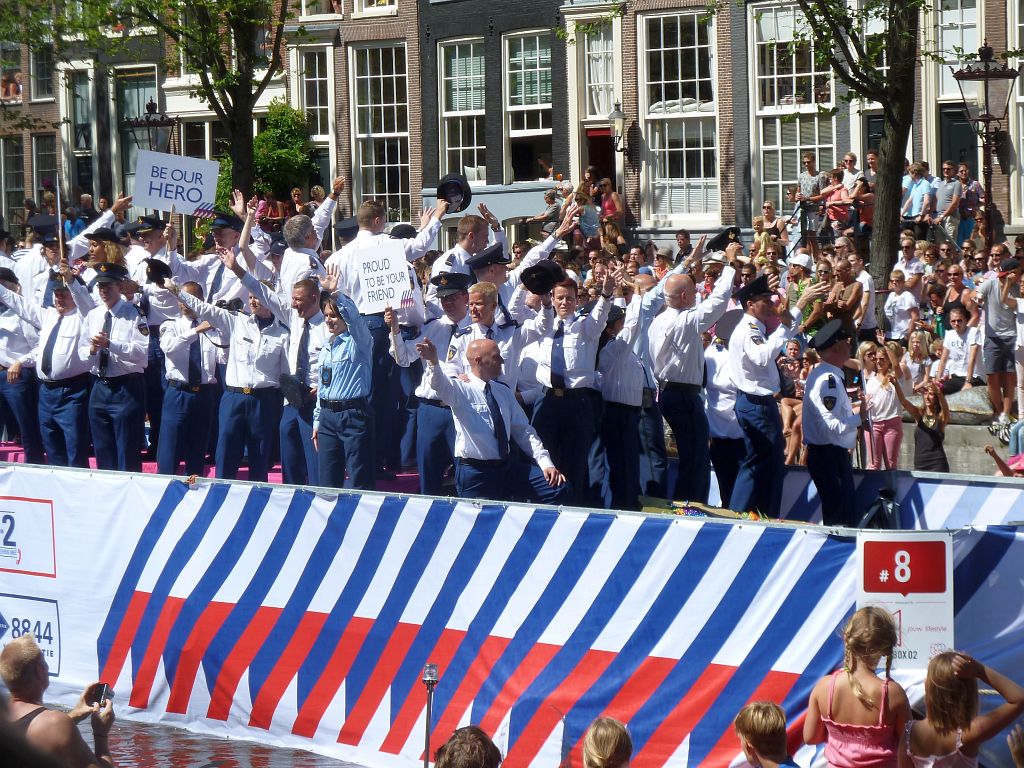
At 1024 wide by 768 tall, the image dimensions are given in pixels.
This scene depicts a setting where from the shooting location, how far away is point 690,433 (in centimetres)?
1112

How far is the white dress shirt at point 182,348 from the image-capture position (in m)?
12.5

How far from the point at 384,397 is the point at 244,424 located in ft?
4.27

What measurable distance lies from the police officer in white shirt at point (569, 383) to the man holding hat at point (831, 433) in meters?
1.54

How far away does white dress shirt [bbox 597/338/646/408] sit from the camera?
10.8 metres

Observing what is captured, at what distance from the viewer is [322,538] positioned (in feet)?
26.9

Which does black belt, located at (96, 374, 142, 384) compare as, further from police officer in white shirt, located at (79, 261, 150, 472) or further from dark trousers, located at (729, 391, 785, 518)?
dark trousers, located at (729, 391, 785, 518)

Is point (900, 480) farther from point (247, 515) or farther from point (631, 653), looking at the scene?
point (247, 515)

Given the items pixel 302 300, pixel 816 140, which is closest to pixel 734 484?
pixel 302 300

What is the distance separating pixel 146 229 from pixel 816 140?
16472mm

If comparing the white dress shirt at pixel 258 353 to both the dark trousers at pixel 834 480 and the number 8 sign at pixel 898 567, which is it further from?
the number 8 sign at pixel 898 567

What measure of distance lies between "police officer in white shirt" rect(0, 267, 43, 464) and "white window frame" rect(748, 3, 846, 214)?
645 inches

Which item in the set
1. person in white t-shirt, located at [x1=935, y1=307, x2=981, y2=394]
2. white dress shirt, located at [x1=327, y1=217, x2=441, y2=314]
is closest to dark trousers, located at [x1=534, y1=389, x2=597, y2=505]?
white dress shirt, located at [x1=327, y1=217, x2=441, y2=314]

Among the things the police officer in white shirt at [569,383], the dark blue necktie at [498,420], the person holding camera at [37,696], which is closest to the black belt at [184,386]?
the police officer in white shirt at [569,383]

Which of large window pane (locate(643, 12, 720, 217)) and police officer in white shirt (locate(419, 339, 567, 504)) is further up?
large window pane (locate(643, 12, 720, 217))
